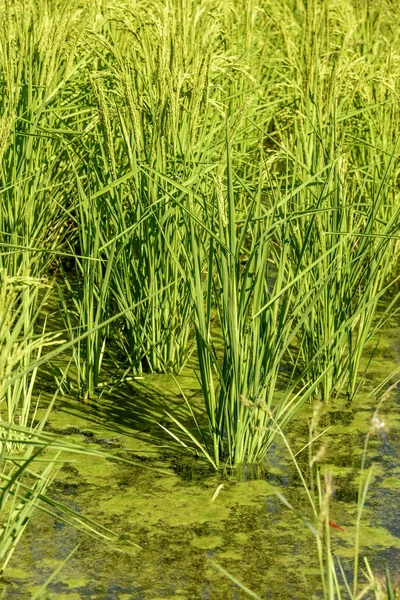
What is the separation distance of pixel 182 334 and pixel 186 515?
0.89 meters

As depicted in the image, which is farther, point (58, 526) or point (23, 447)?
point (23, 447)

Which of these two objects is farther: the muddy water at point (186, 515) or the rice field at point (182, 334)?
the rice field at point (182, 334)

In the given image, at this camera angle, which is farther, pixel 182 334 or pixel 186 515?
pixel 182 334

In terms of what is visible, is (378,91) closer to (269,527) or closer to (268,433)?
(268,433)

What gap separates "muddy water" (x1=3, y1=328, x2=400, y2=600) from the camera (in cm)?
231

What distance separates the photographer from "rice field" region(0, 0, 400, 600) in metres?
2.44

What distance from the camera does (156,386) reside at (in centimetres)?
334

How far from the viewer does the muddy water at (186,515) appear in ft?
7.58

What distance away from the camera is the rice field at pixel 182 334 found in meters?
2.44

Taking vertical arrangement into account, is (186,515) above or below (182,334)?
below

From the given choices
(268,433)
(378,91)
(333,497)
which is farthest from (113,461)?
(378,91)

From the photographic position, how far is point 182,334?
11.1ft

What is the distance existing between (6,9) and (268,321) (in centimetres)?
136

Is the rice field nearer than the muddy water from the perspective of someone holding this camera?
No
